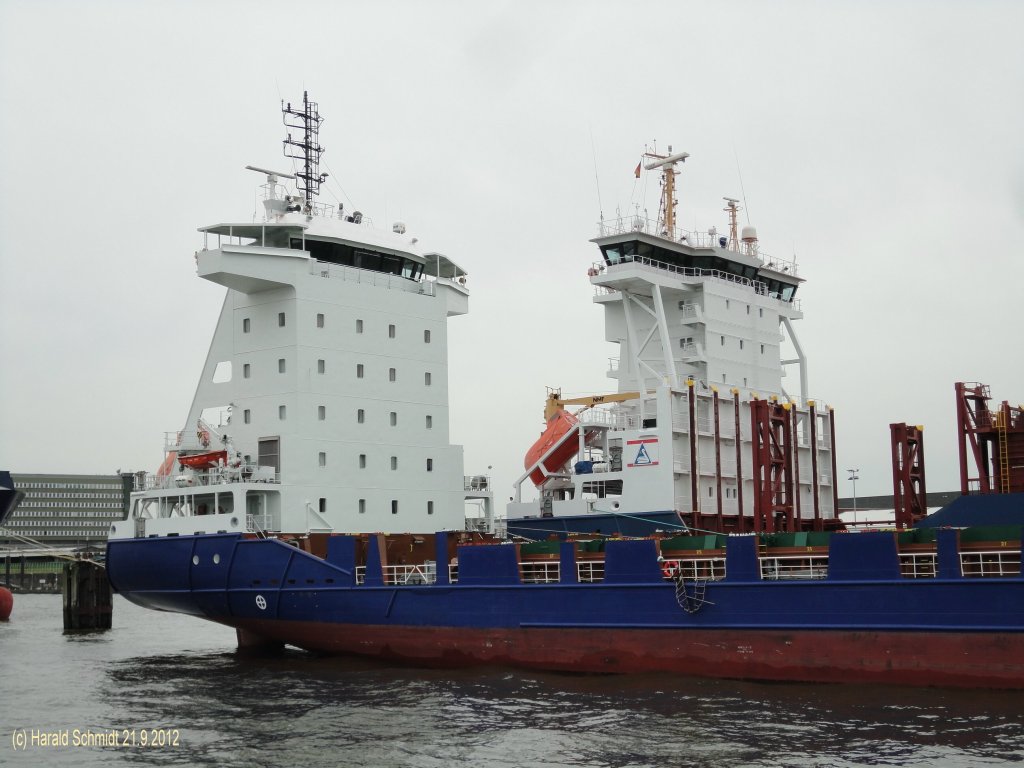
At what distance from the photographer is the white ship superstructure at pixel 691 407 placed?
1070 inches

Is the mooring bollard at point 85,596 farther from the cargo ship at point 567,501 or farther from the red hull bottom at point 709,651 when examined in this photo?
the red hull bottom at point 709,651

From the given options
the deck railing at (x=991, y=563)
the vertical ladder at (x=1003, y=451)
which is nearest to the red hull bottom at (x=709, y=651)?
the deck railing at (x=991, y=563)

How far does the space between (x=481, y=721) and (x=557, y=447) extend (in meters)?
14.6

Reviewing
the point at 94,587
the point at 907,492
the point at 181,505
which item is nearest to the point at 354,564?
the point at 181,505

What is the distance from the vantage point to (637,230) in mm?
29266

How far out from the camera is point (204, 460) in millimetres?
23266

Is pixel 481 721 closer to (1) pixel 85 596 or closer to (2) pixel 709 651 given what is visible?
(2) pixel 709 651

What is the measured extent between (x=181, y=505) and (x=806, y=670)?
44.4 ft

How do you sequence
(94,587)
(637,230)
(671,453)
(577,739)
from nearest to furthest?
(577,739) → (671,453) → (637,230) → (94,587)

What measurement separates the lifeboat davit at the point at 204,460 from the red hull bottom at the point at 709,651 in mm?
3630

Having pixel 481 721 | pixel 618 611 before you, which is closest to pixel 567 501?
pixel 618 611

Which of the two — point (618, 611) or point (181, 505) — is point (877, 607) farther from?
point (181, 505)

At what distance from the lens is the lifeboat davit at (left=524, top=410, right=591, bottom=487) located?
95.4ft

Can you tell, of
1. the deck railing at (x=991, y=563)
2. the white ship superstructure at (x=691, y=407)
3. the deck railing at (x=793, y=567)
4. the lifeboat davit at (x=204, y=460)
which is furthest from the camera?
the white ship superstructure at (x=691, y=407)
